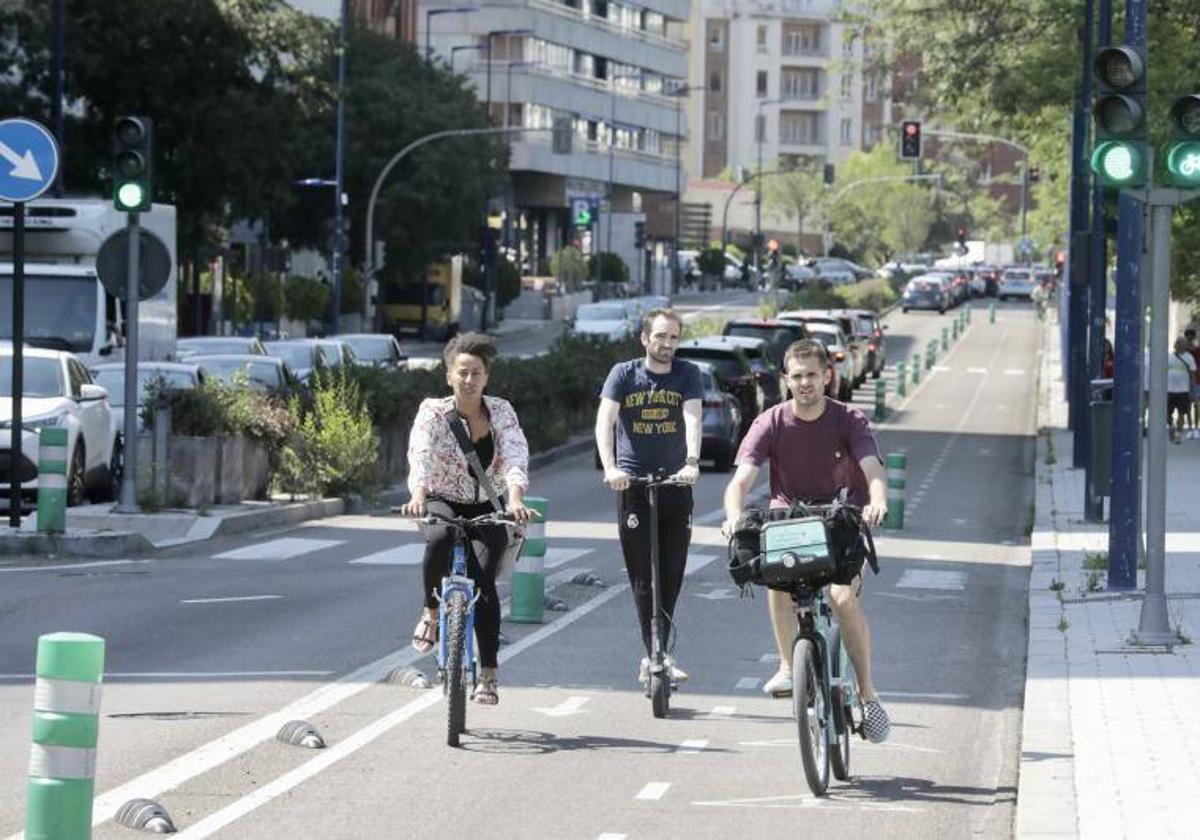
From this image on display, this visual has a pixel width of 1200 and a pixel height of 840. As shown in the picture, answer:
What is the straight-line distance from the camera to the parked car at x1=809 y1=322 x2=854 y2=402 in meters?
53.2

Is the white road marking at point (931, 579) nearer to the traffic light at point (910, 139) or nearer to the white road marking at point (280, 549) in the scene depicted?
the white road marking at point (280, 549)

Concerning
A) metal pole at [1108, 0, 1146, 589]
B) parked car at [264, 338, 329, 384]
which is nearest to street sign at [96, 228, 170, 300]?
metal pole at [1108, 0, 1146, 589]

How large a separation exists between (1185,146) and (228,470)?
42.5 ft

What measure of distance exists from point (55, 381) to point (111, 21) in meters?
30.8

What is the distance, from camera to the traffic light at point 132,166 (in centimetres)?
2244

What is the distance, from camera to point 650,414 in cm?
1295

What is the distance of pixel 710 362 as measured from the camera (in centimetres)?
4047

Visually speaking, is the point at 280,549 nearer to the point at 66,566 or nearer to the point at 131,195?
the point at 66,566

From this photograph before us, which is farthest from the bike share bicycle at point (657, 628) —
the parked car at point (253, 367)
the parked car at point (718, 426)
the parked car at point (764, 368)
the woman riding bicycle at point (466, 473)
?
the parked car at point (764, 368)

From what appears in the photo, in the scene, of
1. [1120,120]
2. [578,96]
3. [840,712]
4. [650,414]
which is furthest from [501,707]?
[578,96]

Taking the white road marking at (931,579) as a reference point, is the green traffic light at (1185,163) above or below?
above

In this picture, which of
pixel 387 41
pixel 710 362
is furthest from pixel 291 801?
pixel 387 41

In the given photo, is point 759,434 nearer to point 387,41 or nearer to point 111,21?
point 111,21

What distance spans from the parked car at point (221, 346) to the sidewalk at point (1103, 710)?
52.1 ft
